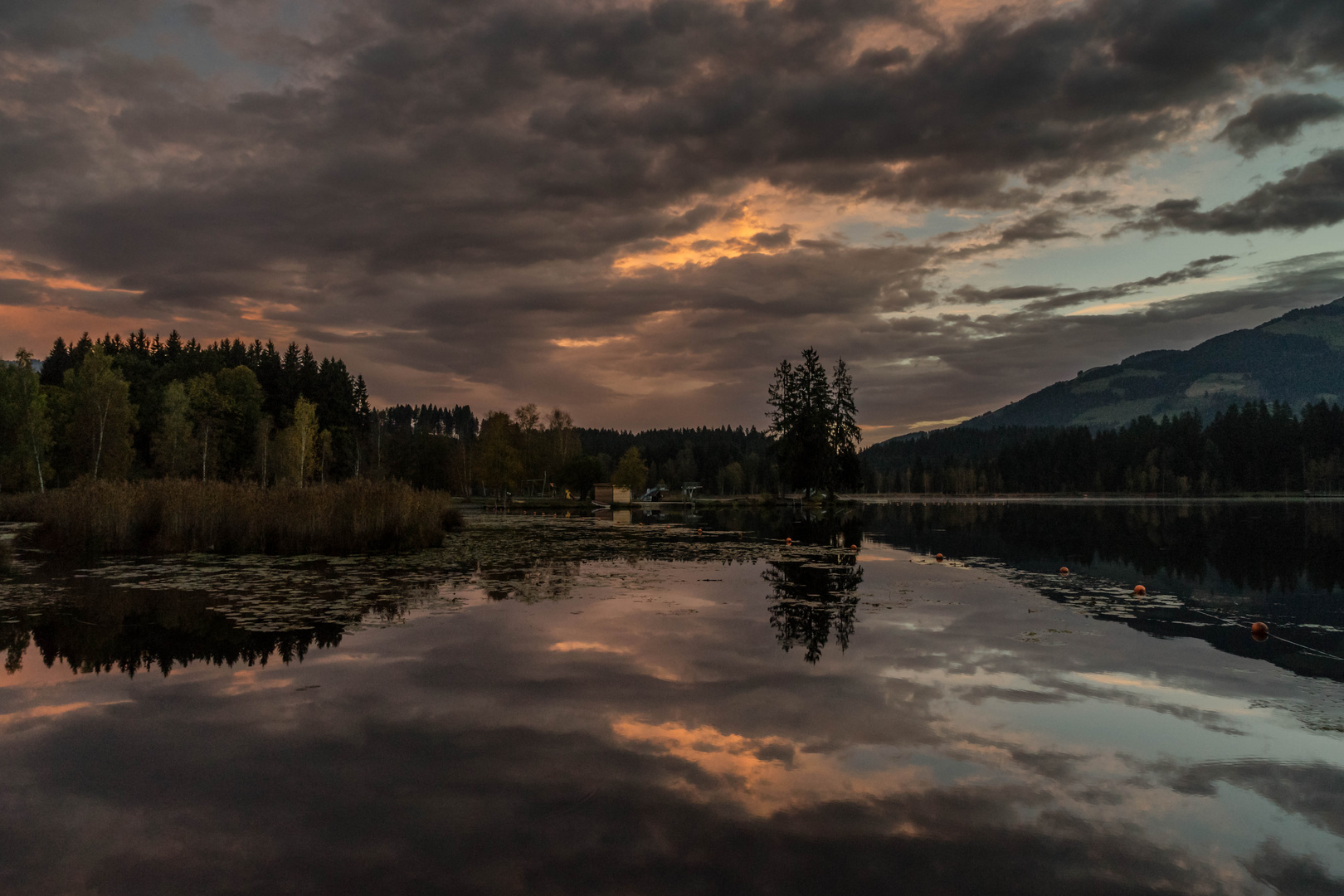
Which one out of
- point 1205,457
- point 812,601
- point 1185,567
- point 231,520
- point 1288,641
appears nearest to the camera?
point 1288,641

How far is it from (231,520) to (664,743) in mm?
23918

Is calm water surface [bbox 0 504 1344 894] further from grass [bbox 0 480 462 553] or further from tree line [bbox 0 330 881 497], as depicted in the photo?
tree line [bbox 0 330 881 497]

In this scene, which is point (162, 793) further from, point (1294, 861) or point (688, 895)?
point (1294, 861)

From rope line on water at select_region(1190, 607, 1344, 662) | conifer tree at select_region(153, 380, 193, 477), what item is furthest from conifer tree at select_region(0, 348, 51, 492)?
rope line on water at select_region(1190, 607, 1344, 662)

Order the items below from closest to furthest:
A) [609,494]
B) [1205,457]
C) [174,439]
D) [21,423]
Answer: [21,423]
[174,439]
[609,494]
[1205,457]

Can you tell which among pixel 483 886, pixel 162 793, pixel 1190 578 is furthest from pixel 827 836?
pixel 1190 578

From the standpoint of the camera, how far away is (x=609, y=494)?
98.3 meters

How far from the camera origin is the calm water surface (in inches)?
209

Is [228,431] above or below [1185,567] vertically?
above

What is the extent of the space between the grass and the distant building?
65.9 meters

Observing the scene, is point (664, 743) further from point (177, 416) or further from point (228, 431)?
point (228, 431)

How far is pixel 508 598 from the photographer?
17.1 meters

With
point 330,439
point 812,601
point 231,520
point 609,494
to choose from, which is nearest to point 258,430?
point 330,439

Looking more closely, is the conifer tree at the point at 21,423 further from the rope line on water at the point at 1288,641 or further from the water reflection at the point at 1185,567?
the rope line on water at the point at 1288,641
